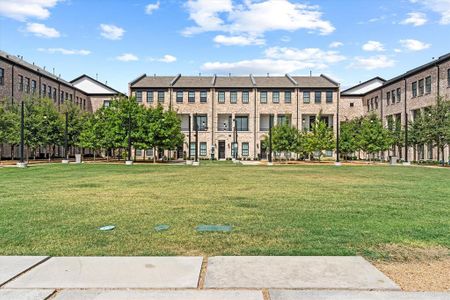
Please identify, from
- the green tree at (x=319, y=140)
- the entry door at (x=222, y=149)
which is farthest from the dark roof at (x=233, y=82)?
the green tree at (x=319, y=140)

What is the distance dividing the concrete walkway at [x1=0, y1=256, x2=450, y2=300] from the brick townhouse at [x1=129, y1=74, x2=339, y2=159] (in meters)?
62.6

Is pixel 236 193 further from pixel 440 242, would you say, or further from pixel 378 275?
pixel 378 275

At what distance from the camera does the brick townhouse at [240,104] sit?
224 feet

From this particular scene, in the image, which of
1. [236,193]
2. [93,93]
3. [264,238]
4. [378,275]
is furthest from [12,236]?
[93,93]

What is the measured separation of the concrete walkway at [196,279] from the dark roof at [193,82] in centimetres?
6359

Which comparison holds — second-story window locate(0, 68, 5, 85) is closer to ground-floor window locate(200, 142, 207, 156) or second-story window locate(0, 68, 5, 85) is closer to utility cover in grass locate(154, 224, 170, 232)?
ground-floor window locate(200, 142, 207, 156)

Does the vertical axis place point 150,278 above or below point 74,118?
below

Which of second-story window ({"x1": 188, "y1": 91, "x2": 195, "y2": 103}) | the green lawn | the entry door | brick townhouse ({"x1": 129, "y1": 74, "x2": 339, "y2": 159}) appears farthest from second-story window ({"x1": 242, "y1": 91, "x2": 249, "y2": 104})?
the green lawn

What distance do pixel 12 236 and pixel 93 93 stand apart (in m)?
75.3

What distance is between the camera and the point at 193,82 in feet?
230

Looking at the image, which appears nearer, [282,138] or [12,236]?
[12,236]

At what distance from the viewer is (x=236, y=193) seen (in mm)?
14133

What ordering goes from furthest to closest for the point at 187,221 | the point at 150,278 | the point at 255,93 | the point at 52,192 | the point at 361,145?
the point at 255,93 → the point at 361,145 → the point at 52,192 → the point at 187,221 → the point at 150,278

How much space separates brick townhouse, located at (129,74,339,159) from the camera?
224 feet
